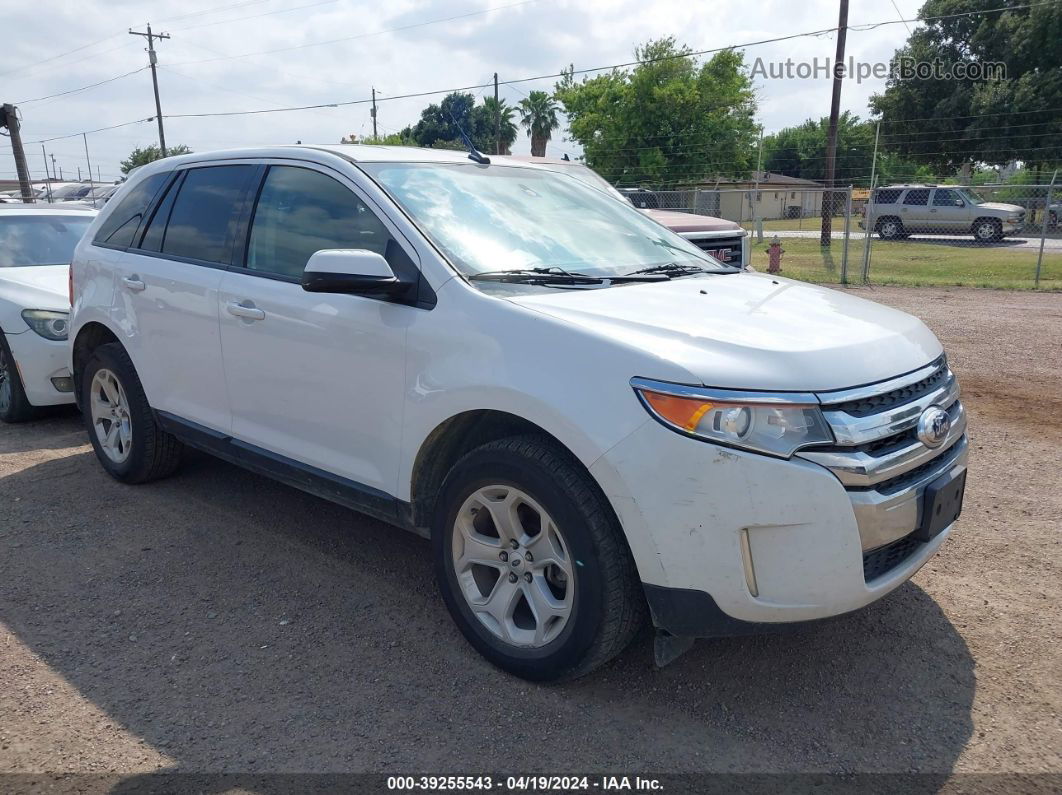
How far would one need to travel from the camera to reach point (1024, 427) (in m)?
6.09

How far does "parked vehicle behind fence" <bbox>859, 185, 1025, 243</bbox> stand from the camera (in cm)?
2555

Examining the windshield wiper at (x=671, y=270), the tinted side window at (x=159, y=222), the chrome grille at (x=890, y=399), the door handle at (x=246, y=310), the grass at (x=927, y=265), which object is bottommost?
the grass at (x=927, y=265)

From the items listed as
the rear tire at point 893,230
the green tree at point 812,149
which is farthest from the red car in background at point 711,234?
the green tree at point 812,149

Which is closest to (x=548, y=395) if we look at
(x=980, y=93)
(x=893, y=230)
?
(x=893, y=230)

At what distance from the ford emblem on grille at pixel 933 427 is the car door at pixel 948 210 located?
86.0ft

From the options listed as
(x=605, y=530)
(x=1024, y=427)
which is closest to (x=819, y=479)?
(x=605, y=530)

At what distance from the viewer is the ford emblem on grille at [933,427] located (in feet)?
9.46

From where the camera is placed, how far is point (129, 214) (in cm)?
511

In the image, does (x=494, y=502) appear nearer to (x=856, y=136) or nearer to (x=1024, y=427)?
(x=1024, y=427)

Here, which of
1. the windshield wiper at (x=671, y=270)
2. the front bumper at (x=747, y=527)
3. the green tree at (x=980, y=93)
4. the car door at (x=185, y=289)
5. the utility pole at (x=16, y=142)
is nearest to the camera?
the front bumper at (x=747, y=527)

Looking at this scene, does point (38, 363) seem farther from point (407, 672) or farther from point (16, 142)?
point (16, 142)

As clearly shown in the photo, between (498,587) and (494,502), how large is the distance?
0.33 meters

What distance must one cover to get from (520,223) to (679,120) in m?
45.9

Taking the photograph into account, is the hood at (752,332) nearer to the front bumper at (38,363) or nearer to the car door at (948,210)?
the front bumper at (38,363)
